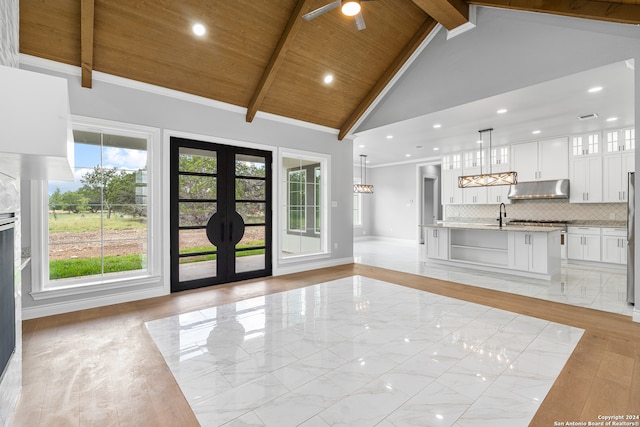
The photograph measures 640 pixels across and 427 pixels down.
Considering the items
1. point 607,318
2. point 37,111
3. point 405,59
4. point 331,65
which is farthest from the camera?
point 405,59

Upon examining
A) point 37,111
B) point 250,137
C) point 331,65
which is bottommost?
point 37,111

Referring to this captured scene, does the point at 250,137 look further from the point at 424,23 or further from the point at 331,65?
the point at 424,23

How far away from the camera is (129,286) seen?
4203 mm

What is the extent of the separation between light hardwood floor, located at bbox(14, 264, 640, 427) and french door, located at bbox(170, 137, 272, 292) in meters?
0.92

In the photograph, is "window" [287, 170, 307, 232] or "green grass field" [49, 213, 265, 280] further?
"window" [287, 170, 307, 232]

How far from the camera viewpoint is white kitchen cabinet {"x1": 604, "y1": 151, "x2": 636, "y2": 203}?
604 cm

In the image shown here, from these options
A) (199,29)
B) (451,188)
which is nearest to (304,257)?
(199,29)

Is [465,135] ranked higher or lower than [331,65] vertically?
lower

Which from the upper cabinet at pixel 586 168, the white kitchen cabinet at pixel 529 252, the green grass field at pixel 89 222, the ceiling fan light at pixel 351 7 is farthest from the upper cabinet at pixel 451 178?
the green grass field at pixel 89 222

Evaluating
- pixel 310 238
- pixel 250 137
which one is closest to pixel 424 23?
pixel 250 137

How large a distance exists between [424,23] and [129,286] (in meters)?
6.16

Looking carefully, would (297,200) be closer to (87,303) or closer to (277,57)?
(277,57)

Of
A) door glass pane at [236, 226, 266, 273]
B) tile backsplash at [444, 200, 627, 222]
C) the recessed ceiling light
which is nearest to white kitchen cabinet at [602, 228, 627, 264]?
tile backsplash at [444, 200, 627, 222]

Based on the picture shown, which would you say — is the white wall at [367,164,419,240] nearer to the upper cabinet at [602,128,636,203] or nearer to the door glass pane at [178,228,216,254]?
the upper cabinet at [602,128,636,203]
